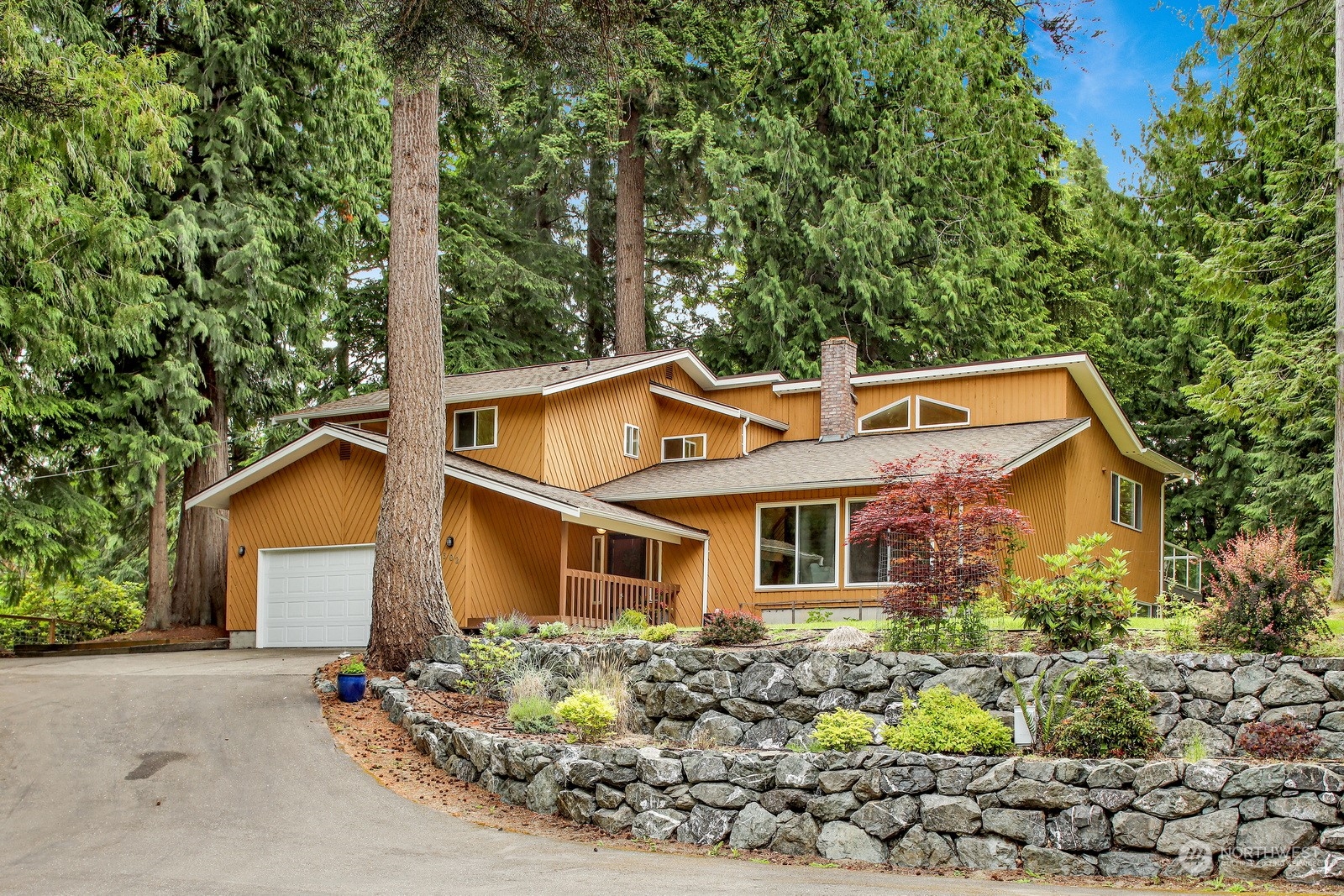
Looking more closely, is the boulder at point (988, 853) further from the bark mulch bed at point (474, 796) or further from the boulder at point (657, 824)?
the boulder at point (657, 824)

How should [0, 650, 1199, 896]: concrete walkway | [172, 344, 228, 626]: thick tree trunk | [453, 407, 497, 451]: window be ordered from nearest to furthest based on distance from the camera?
[0, 650, 1199, 896]: concrete walkway → [453, 407, 497, 451]: window → [172, 344, 228, 626]: thick tree trunk

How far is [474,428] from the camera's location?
1956 cm

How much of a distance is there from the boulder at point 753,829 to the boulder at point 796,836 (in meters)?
0.06

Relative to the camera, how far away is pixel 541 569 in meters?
18.6

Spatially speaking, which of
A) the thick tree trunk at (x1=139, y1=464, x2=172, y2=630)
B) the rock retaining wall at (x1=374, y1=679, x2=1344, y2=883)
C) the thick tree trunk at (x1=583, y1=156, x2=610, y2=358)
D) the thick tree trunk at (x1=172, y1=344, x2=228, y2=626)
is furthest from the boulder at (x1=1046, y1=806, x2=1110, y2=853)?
the thick tree trunk at (x1=583, y1=156, x2=610, y2=358)

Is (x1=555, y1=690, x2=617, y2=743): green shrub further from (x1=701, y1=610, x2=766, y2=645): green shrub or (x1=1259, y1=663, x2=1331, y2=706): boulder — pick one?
(x1=1259, y1=663, x2=1331, y2=706): boulder

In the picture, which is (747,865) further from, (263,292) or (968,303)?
(968,303)

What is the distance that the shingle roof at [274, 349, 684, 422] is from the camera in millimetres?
18797

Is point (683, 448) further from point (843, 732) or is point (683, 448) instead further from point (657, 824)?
point (657, 824)

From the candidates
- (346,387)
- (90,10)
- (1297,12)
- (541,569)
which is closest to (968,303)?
(1297,12)

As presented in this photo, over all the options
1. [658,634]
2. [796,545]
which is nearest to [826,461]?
[796,545]

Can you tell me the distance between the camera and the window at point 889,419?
67.9 feet

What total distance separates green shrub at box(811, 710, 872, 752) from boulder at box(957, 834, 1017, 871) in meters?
1.26

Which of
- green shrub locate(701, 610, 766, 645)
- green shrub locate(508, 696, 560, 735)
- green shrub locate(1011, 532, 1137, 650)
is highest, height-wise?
green shrub locate(1011, 532, 1137, 650)
